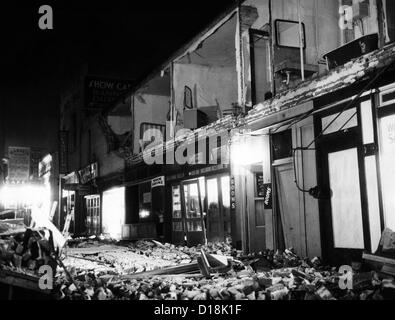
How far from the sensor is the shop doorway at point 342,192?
858cm

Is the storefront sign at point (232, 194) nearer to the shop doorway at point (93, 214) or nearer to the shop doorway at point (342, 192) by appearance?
the shop doorway at point (342, 192)

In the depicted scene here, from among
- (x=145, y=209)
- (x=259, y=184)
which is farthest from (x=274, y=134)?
(x=145, y=209)

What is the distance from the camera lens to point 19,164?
41.5 meters

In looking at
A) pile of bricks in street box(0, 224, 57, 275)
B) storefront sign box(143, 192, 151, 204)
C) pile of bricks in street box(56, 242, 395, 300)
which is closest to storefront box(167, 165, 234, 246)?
storefront sign box(143, 192, 151, 204)

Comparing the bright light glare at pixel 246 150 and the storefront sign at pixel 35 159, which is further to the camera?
the storefront sign at pixel 35 159

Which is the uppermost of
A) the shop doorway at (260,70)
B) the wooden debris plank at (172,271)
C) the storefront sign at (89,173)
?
the shop doorway at (260,70)

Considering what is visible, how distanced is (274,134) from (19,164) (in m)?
36.7

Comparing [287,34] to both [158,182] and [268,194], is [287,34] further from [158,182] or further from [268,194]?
[158,182]

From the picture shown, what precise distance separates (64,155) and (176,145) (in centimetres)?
1826

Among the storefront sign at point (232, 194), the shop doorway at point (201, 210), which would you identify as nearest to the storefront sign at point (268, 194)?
the storefront sign at point (232, 194)

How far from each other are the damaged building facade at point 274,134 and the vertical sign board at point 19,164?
2462 cm

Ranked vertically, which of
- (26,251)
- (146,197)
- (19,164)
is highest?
(19,164)

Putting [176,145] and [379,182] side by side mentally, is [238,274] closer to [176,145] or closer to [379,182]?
[379,182]

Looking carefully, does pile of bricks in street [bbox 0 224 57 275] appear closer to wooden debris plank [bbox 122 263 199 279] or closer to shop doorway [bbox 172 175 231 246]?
wooden debris plank [bbox 122 263 199 279]
